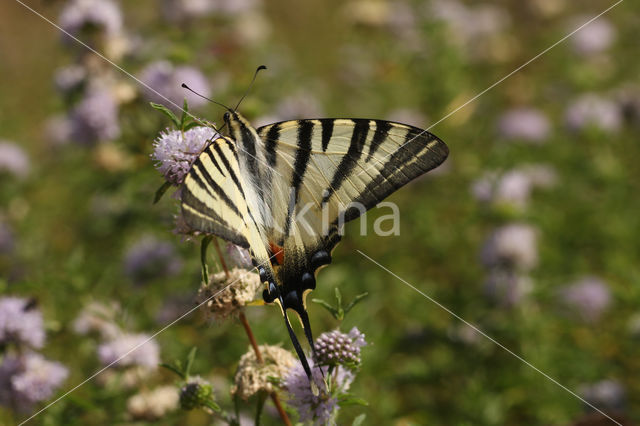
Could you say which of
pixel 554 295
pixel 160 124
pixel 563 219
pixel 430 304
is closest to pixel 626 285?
pixel 554 295

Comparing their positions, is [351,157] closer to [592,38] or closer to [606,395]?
[606,395]

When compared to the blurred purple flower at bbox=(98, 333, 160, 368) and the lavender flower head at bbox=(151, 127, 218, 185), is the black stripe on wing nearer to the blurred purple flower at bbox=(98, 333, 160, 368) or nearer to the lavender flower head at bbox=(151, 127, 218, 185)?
the lavender flower head at bbox=(151, 127, 218, 185)

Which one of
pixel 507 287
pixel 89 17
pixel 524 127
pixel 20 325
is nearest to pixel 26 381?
pixel 20 325

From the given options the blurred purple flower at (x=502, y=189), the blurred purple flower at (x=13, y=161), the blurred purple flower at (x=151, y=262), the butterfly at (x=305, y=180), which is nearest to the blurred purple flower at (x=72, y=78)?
the blurred purple flower at (x=151, y=262)

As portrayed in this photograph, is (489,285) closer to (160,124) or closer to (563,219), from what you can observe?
(563,219)

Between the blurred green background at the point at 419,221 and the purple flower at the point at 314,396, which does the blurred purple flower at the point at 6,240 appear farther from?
the purple flower at the point at 314,396

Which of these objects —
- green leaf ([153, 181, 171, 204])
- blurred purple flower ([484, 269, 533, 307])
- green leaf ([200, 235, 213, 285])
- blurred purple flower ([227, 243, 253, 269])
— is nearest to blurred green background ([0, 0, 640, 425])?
blurred purple flower ([484, 269, 533, 307])
